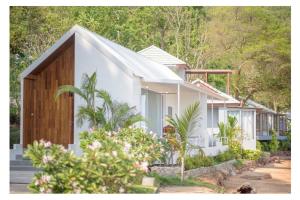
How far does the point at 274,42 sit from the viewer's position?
21.9 meters

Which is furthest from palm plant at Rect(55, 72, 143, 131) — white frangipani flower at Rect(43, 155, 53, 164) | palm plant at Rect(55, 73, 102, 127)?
white frangipani flower at Rect(43, 155, 53, 164)

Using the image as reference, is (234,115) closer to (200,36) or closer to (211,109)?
(211,109)

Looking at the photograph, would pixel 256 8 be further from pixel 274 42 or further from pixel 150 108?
pixel 150 108

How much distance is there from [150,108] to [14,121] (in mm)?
4424

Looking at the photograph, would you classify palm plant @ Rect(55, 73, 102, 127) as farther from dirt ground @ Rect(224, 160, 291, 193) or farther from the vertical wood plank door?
dirt ground @ Rect(224, 160, 291, 193)

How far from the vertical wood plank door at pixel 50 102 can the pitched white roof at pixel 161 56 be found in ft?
28.1

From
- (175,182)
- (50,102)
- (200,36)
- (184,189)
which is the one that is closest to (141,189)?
(184,189)

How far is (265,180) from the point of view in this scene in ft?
64.5

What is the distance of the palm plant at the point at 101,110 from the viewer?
14.8 meters

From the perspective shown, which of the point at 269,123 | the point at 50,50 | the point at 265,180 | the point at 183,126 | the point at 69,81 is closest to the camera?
the point at 183,126

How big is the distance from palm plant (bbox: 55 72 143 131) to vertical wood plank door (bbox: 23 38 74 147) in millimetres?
756

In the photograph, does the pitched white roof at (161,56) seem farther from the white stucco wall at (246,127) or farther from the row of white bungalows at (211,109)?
the white stucco wall at (246,127)

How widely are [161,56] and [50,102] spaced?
9216 mm
